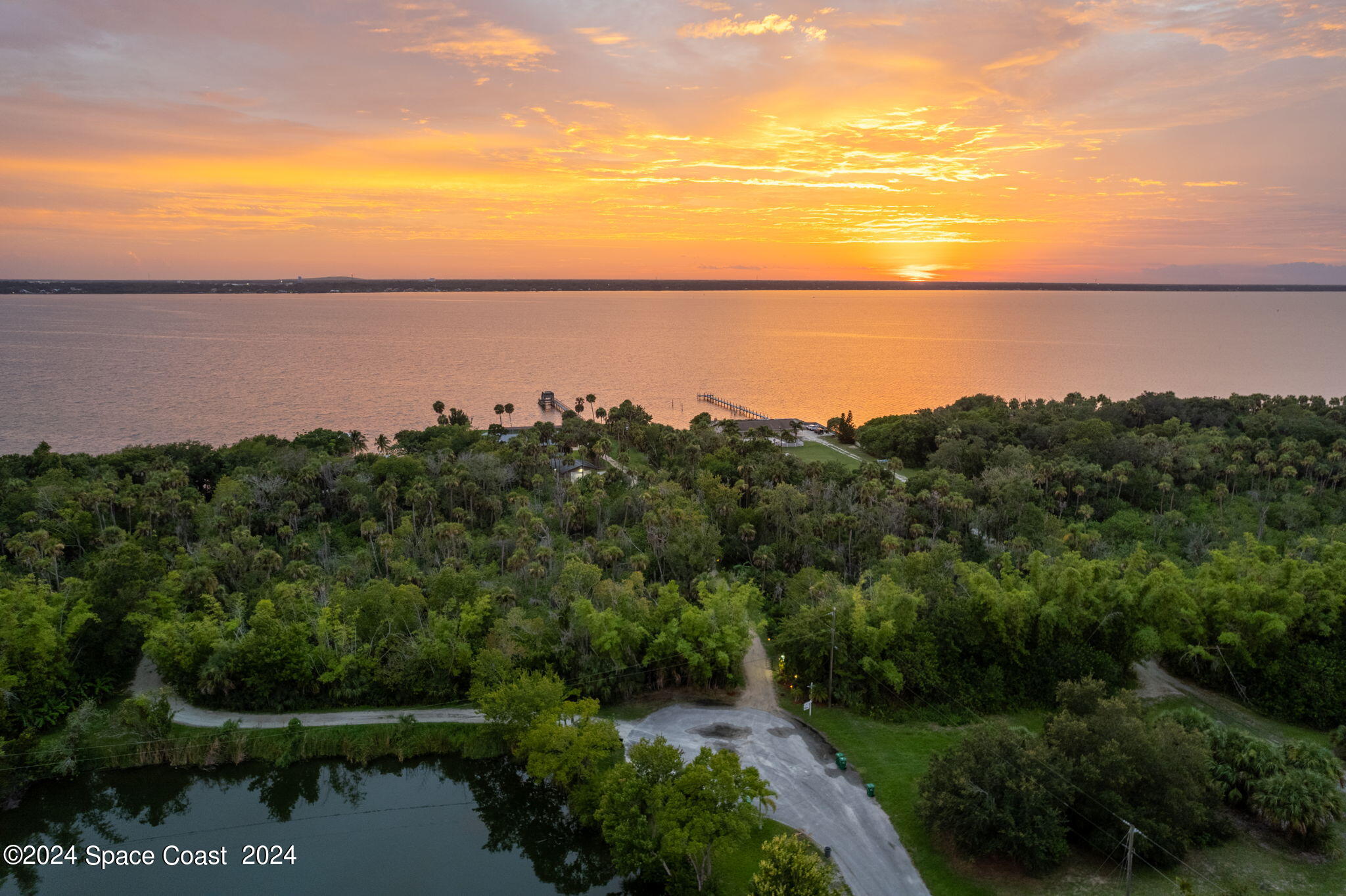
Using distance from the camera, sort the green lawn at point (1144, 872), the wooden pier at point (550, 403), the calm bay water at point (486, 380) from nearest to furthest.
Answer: the green lawn at point (1144, 872) < the calm bay water at point (486, 380) < the wooden pier at point (550, 403)

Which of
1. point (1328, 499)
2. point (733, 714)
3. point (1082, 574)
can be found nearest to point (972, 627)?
point (1082, 574)

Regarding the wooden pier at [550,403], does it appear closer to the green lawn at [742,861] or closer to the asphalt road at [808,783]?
the asphalt road at [808,783]

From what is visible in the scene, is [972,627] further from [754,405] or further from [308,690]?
[754,405]

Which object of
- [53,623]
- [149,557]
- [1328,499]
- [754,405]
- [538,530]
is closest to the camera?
[53,623]

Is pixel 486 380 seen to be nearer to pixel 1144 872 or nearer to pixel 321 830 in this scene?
pixel 321 830

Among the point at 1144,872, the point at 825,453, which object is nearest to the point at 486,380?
the point at 825,453

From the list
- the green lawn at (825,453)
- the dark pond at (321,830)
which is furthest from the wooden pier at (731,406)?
the dark pond at (321,830)
